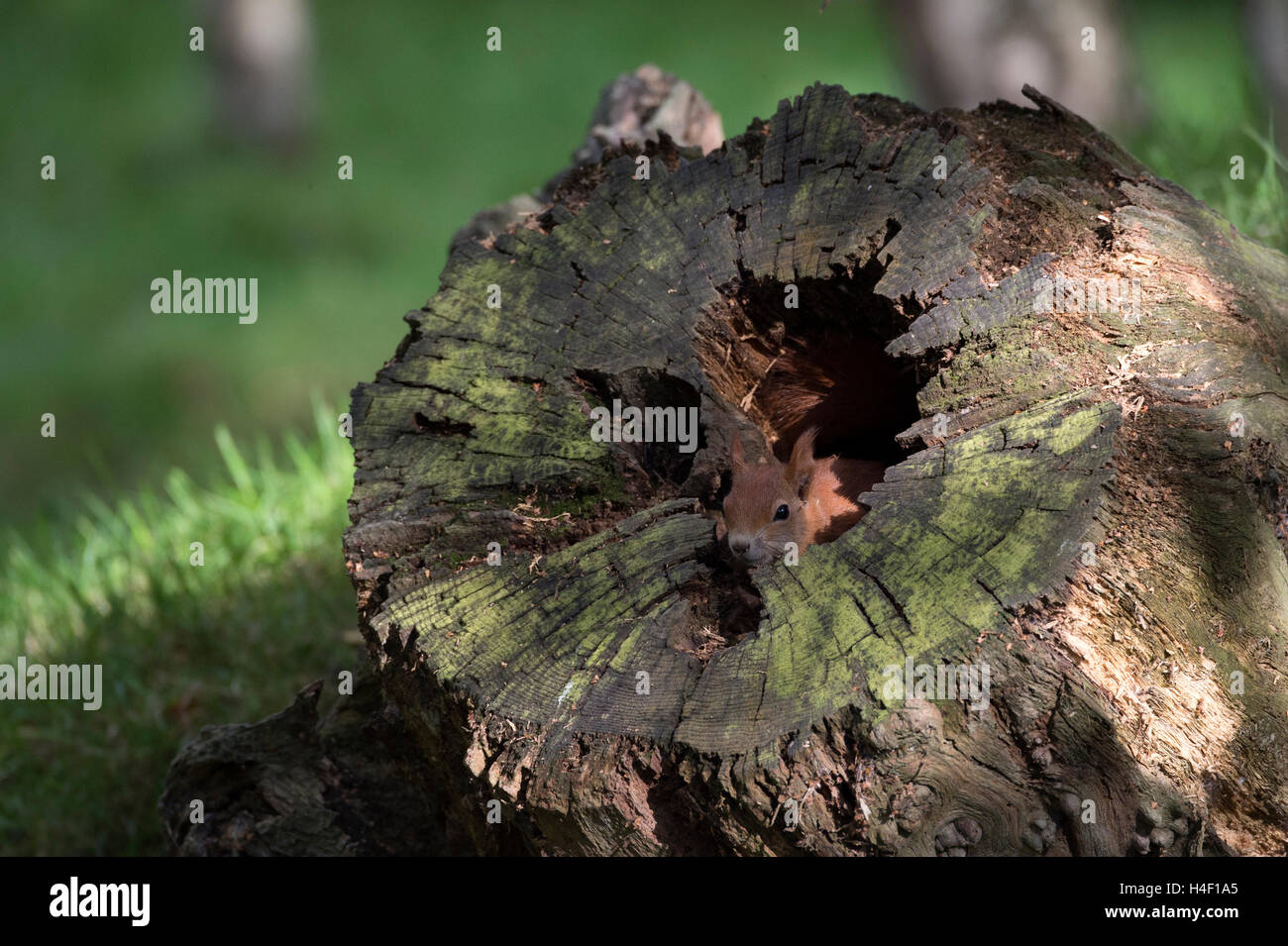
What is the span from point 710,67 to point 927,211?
874 cm

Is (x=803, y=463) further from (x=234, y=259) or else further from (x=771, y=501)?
(x=234, y=259)

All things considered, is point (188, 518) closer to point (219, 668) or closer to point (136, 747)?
point (219, 668)

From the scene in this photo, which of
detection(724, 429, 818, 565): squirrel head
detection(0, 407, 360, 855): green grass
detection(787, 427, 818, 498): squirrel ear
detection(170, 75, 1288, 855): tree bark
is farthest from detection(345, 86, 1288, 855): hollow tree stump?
detection(0, 407, 360, 855): green grass

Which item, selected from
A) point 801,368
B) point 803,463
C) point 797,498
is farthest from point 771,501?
point 801,368

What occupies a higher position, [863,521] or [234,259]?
[234,259]

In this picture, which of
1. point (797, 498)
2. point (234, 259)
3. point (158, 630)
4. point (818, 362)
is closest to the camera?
point (818, 362)

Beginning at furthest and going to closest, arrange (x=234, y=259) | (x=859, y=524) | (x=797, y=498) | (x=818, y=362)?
1. (x=234, y=259)
2. (x=797, y=498)
3. (x=818, y=362)
4. (x=859, y=524)

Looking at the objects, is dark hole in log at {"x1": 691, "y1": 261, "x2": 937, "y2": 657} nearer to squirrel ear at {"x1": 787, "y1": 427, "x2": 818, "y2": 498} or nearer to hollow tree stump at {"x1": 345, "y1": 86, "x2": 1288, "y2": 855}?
hollow tree stump at {"x1": 345, "y1": 86, "x2": 1288, "y2": 855}

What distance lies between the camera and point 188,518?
5.22m

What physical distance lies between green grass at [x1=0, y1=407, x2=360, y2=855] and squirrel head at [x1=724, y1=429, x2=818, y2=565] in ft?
5.53

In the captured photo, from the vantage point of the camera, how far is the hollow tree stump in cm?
204

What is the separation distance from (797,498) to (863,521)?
113 cm

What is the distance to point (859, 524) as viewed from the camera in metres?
2.31
